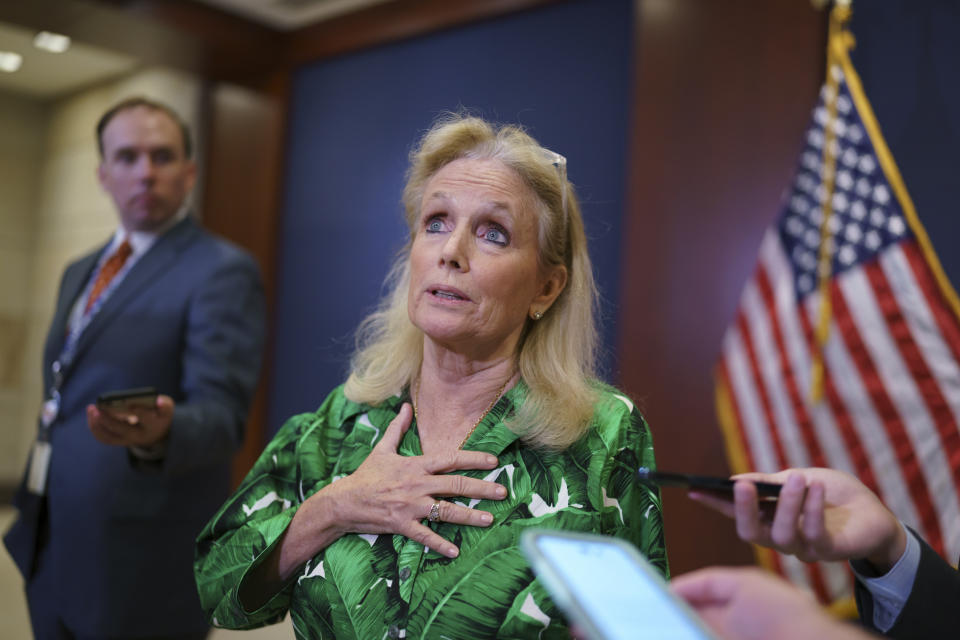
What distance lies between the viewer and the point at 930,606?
3.56ft

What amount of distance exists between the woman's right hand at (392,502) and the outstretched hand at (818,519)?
446 millimetres

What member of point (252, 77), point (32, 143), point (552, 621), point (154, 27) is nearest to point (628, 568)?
point (552, 621)

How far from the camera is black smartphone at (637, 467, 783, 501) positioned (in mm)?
929

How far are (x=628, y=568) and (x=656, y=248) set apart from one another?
3485 mm

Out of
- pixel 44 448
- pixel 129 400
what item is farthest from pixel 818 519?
pixel 44 448

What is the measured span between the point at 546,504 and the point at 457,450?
0.18 m

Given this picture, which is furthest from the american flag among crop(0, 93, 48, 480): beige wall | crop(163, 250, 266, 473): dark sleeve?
crop(0, 93, 48, 480): beige wall

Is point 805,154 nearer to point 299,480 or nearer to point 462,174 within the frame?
point 462,174

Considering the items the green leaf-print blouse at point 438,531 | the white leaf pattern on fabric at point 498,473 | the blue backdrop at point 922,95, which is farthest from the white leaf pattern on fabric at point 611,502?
the blue backdrop at point 922,95

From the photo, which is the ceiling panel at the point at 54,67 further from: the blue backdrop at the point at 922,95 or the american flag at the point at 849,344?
the blue backdrop at the point at 922,95

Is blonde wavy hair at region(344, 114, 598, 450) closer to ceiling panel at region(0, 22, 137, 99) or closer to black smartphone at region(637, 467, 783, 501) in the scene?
black smartphone at region(637, 467, 783, 501)

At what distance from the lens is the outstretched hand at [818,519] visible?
0.97 metres

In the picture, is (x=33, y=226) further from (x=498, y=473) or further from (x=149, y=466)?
(x=498, y=473)

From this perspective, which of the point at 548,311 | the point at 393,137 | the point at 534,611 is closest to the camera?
the point at 534,611
